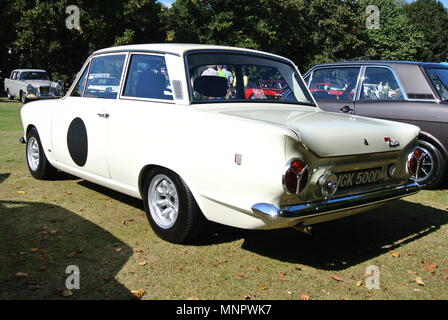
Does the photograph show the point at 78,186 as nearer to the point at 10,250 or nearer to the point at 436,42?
the point at 10,250

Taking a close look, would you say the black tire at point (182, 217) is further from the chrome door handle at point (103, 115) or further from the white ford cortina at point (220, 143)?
the chrome door handle at point (103, 115)

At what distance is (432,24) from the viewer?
2410 inches

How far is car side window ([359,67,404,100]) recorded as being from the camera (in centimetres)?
698

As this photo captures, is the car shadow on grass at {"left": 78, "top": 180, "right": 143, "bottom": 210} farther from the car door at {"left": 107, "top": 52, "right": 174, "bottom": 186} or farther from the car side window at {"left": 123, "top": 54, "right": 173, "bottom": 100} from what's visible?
the car side window at {"left": 123, "top": 54, "right": 173, "bottom": 100}

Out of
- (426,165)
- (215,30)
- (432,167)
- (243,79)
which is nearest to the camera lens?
(243,79)

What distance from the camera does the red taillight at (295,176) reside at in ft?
10.8

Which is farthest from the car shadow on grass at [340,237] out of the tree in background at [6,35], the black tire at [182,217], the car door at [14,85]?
the tree in background at [6,35]

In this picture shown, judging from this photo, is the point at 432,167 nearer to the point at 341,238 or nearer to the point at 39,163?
the point at 341,238

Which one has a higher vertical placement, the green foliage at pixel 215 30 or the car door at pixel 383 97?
the green foliage at pixel 215 30

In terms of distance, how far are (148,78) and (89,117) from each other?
933mm

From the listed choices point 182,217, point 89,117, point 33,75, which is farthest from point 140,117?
point 33,75

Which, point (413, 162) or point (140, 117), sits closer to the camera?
point (413, 162)

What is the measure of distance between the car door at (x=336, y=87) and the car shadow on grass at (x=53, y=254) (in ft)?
14.4
